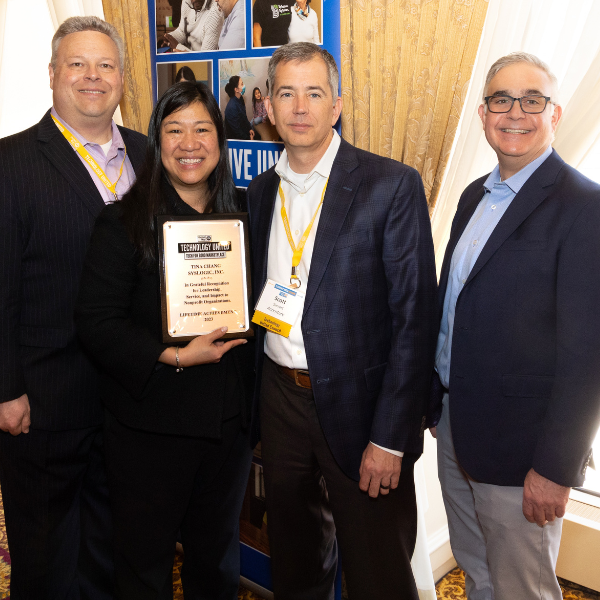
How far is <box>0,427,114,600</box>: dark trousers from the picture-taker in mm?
2330

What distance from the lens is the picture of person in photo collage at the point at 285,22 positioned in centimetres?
243

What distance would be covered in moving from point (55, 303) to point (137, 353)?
0.54 meters

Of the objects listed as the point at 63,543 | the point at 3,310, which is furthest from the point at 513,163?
the point at 63,543

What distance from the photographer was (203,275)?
6.38 feet

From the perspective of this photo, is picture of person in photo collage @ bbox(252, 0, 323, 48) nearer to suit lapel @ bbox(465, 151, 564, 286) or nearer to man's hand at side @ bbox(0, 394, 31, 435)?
suit lapel @ bbox(465, 151, 564, 286)

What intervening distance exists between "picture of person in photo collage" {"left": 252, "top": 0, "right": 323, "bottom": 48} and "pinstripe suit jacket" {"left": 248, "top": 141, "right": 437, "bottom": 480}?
2.78 feet

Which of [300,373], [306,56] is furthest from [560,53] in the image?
[300,373]

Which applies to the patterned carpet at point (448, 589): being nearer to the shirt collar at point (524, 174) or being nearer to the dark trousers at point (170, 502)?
the dark trousers at point (170, 502)

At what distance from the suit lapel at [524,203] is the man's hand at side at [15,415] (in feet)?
5.90

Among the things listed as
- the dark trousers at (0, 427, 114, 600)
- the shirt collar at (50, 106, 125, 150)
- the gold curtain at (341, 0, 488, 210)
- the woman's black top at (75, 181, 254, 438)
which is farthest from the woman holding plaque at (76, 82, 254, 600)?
the gold curtain at (341, 0, 488, 210)

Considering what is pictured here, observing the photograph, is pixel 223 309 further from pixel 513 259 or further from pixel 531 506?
pixel 531 506

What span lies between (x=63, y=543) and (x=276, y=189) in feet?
5.94

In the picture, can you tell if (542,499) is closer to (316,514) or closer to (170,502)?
(316,514)

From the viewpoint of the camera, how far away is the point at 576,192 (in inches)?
64.2
